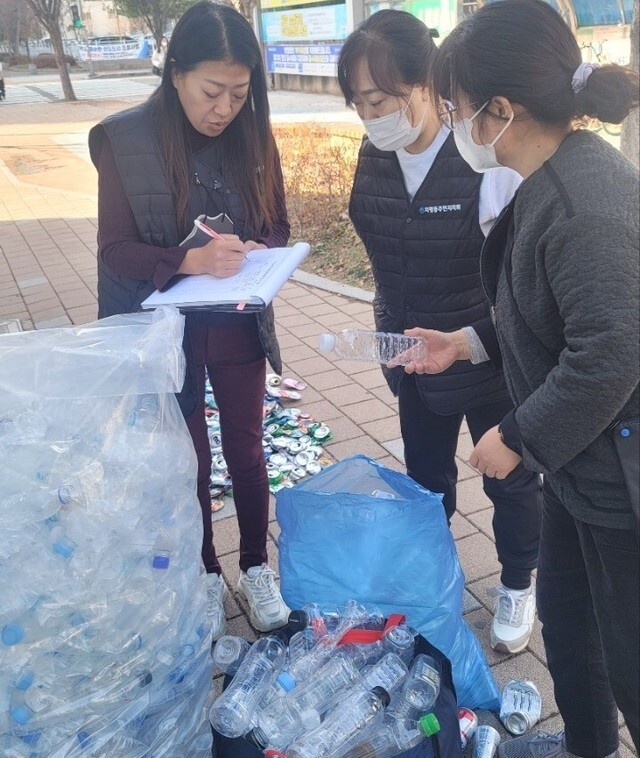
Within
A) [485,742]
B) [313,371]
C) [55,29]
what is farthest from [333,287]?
[55,29]

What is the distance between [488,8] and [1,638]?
1471mm

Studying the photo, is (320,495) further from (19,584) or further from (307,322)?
(307,322)

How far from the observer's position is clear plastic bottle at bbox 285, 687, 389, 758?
4.78 feet

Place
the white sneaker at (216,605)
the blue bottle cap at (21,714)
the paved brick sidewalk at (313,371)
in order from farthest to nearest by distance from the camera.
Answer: the paved brick sidewalk at (313,371) → the white sneaker at (216,605) → the blue bottle cap at (21,714)

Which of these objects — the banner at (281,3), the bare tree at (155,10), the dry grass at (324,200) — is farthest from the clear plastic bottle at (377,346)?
the bare tree at (155,10)

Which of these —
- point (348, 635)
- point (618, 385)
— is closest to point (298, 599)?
point (348, 635)

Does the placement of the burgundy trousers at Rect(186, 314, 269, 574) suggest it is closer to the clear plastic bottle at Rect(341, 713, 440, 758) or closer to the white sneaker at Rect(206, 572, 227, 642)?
the white sneaker at Rect(206, 572, 227, 642)

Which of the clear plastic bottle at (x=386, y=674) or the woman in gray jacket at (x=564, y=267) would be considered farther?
the clear plastic bottle at (x=386, y=674)

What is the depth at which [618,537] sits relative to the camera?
127 cm

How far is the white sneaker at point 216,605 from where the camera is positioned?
2.20m

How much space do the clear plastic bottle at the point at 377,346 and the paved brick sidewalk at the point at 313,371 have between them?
819 mm

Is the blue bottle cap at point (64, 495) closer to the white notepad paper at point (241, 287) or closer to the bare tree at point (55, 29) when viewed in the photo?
the white notepad paper at point (241, 287)

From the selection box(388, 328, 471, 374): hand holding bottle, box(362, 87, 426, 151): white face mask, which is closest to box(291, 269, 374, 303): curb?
box(362, 87, 426, 151): white face mask

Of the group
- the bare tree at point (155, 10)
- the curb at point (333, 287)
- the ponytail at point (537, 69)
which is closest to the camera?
the ponytail at point (537, 69)
